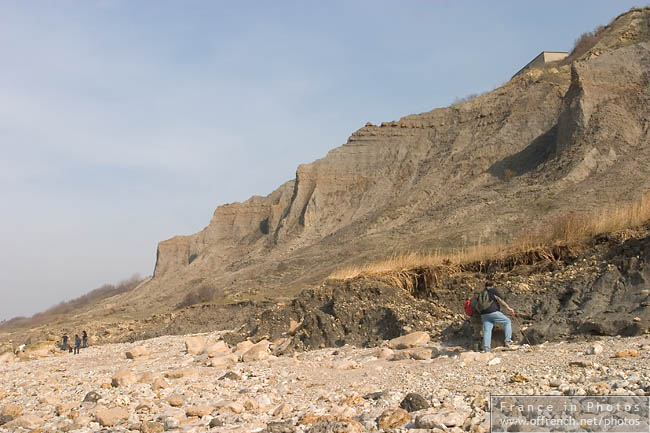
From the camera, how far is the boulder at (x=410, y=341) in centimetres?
937

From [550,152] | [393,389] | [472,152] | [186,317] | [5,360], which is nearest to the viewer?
[393,389]

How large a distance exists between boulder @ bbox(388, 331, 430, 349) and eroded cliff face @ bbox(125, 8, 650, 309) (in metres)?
14.5

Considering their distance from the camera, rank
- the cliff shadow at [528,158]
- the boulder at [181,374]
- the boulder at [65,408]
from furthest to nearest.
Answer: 1. the cliff shadow at [528,158]
2. the boulder at [181,374]
3. the boulder at [65,408]

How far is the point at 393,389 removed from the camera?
6531 millimetres

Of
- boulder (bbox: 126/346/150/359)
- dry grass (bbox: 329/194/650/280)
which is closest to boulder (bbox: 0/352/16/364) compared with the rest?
boulder (bbox: 126/346/150/359)

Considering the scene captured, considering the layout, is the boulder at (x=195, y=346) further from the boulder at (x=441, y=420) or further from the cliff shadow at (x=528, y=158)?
the cliff shadow at (x=528, y=158)

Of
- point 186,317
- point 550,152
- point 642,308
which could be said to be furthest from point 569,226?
point 550,152

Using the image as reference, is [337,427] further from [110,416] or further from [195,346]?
[195,346]

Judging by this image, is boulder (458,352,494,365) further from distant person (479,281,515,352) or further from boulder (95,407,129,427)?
boulder (95,407,129,427)

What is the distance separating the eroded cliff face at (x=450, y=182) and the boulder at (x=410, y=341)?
14.5m

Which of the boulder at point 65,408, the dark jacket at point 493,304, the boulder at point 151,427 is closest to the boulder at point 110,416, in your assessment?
the boulder at point 151,427

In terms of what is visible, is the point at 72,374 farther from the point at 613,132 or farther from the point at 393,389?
the point at 613,132

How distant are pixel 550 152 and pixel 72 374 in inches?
1090

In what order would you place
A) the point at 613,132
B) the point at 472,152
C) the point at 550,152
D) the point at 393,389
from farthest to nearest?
1. the point at 472,152
2. the point at 550,152
3. the point at 613,132
4. the point at 393,389
